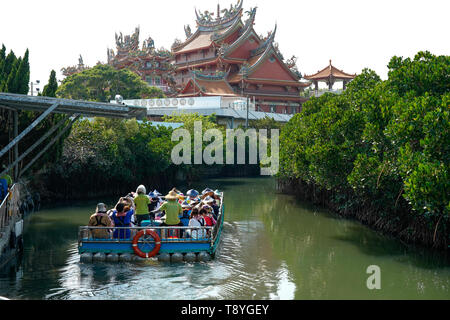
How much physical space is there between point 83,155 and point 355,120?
13.7 m

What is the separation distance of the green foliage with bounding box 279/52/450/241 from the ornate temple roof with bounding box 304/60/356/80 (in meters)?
35.1

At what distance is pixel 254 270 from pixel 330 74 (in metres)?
46.6

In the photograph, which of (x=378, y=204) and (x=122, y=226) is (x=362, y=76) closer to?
(x=378, y=204)

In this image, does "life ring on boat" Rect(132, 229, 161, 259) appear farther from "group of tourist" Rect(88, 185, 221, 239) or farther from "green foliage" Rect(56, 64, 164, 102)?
"green foliage" Rect(56, 64, 164, 102)

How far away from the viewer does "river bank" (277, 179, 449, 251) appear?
13688 mm

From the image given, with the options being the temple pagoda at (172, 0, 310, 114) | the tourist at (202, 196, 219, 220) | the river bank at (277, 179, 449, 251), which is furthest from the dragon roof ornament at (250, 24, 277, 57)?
the tourist at (202, 196, 219, 220)

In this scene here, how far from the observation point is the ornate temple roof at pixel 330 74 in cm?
5514

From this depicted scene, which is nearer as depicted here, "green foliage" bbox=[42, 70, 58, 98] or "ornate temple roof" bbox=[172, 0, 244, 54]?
"green foliage" bbox=[42, 70, 58, 98]

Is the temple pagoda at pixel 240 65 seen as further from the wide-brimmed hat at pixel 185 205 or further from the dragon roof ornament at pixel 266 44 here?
the wide-brimmed hat at pixel 185 205

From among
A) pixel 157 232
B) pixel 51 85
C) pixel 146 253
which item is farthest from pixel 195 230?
pixel 51 85

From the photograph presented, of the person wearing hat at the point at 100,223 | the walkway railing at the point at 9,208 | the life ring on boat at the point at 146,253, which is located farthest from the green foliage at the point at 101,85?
the life ring on boat at the point at 146,253

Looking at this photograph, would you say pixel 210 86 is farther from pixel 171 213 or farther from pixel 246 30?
pixel 171 213

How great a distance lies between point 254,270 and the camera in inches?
463

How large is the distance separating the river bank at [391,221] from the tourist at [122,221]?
8155mm
